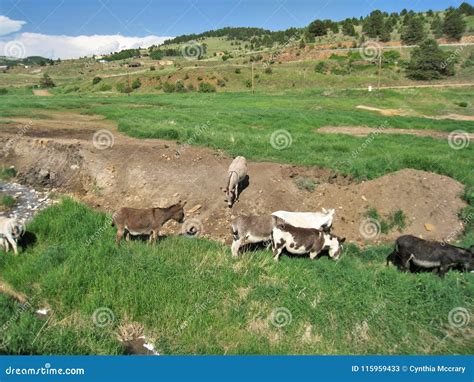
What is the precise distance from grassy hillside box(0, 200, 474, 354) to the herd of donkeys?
0.35 m

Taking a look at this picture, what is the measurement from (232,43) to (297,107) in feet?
381

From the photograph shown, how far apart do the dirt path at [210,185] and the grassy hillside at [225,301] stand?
9.07 feet

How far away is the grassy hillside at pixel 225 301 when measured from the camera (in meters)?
7.36

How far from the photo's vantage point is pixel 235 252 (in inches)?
398

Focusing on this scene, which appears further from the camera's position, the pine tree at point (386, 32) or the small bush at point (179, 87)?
the pine tree at point (386, 32)

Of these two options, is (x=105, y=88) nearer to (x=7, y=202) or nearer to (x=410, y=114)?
(x=410, y=114)

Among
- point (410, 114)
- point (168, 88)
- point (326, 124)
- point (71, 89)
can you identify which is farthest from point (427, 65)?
point (71, 89)

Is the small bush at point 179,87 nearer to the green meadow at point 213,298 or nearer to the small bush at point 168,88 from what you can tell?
the small bush at point 168,88

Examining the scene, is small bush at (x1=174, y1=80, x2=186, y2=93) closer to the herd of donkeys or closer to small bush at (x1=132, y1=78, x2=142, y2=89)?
small bush at (x1=132, y1=78, x2=142, y2=89)

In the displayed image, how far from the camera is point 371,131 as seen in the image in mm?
26562

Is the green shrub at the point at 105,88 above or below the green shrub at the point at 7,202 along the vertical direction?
above

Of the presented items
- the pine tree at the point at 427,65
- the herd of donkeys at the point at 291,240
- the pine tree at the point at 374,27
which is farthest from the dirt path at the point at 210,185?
the pine tree at the point at 374,27

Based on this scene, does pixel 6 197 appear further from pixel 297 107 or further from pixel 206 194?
pixel 297 107

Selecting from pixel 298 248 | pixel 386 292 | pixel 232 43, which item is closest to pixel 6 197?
pixel 298 248
